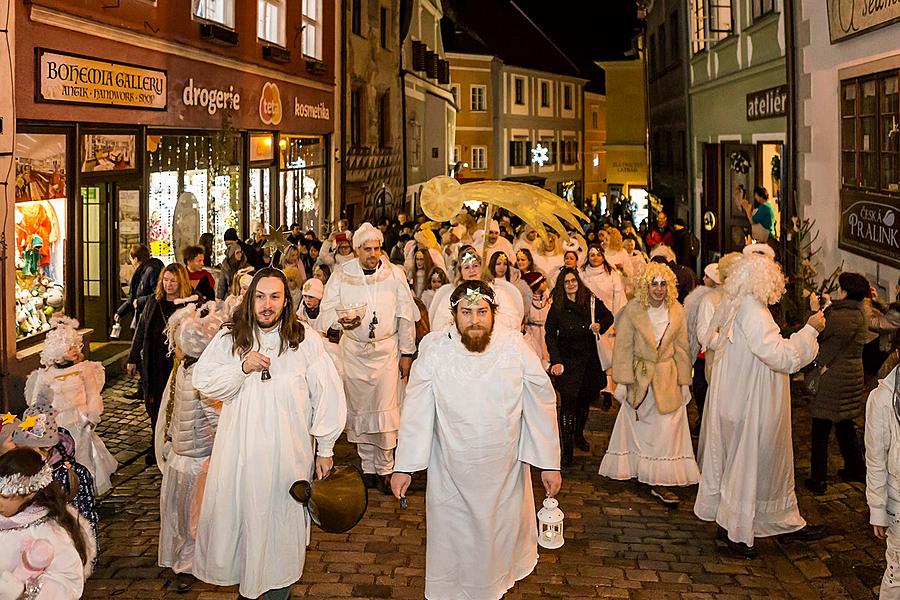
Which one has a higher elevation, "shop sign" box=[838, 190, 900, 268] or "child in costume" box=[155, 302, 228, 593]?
"shop sign" box=[838, 190, 900, 268]

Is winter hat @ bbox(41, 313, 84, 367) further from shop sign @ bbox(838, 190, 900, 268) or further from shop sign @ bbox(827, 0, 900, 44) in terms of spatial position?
shop sign @ bbox(827, 0, 900, 44)

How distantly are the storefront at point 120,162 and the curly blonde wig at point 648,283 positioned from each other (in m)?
6.33

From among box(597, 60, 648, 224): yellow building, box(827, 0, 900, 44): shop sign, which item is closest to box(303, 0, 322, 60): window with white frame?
box(827, 0, 900, 44): shop sign

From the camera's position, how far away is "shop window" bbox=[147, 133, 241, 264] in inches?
618

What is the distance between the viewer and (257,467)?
19.1 ft

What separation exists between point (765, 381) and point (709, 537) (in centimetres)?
131

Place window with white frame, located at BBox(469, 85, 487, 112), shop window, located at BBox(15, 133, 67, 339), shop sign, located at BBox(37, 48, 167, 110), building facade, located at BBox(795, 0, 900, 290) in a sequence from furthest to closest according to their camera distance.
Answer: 1. window with white frame, located at BBox(469, 85, 487, 112)
2. building facade, located at BBox(795, 0, 900, 290)
3. shop sign, located at BBox(37, 48, 167, 110)
4. shop window, located at BBox(15, 133, 67, 339)

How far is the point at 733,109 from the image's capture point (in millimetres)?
20719

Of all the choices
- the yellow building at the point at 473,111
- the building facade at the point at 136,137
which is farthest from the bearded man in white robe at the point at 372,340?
the yellow building at the point at 473,111

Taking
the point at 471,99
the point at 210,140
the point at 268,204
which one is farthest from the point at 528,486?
the point at 471,99

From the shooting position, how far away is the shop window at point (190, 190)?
15688 millimetres

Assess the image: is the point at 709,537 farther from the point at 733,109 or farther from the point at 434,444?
the point at 733,109

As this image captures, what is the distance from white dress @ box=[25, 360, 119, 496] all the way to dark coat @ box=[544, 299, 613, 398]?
3963 millimetres

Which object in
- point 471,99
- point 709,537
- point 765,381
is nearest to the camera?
point 765,381
